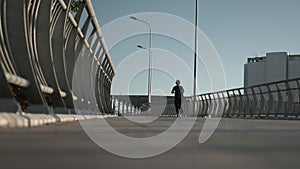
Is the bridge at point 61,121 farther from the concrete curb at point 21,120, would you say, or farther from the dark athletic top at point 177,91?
the dark athletic top at point 177,91

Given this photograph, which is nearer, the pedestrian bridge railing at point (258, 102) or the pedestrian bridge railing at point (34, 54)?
the pedestrian bridge railing at point (34, 54)

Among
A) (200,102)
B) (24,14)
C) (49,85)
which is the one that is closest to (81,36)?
(49,85)

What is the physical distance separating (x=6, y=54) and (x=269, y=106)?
17192 millimetres

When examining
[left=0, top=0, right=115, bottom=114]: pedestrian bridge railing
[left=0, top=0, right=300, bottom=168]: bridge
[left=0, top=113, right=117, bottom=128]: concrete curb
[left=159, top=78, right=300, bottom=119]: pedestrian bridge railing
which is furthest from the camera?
[left=159, top=78, right=300, bottom=119]: pedestrian bridge railing

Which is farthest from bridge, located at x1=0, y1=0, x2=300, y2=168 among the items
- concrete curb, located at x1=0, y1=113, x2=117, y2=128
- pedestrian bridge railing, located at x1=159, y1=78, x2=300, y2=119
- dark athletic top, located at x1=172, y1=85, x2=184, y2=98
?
pedestrian bridge railing, located at x1=159, y1=78, x2=300, y2=119

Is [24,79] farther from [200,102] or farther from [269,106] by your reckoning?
[200,102]

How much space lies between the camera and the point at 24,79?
589cm

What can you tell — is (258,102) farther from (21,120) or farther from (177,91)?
(21,120)

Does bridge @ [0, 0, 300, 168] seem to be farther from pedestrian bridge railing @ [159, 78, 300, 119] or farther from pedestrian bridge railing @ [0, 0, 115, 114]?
pedestrian bridge railing @ [159, 78, 300, 119]

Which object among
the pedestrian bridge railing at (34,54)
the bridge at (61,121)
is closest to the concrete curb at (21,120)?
the bridge at (61,121)

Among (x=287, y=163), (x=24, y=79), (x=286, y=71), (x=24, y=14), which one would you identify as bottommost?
(x=287, y=163)

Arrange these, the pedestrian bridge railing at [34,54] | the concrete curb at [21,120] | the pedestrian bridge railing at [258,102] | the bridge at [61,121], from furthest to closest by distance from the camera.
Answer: the pedestrian bridge railing at [258,102] → the pedestrian bridge railing at [34,54] → the concrete curb at [21,120] → the bridge at [61,121]

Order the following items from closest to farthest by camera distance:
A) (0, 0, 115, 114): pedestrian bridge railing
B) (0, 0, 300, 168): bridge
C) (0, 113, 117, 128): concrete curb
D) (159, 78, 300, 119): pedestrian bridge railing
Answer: (0, 0, 300, 168): bridge
(0, 113, 117, 128): concrete curb
(0, 0, 115, 114): pedestrian bridge railing
(159, 78, 300, 119): pedestrian bridge railing

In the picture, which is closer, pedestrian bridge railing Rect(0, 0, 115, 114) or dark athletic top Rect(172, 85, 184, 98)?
pedestrian bridge railing Rect(0, 0, 115, 114)
